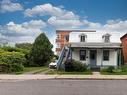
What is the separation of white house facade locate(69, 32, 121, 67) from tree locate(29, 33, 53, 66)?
52.2ft

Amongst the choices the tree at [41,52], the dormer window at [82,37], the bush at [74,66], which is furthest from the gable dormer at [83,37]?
the tree at [41,52]

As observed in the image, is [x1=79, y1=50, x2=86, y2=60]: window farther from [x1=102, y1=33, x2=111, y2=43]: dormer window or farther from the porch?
[x1=102, y1=33, x2=111, y2=43]: dormer window

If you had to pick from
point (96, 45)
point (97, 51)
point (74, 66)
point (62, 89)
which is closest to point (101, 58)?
point (97, 51)

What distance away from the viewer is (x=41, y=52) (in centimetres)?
6316

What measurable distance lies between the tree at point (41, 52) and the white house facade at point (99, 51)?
15.9 m

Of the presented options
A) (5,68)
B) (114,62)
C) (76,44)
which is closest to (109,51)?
(114,62)

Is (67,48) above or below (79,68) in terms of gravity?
above

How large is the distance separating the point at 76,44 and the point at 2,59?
1294 cm

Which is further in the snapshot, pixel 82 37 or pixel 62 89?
pixel 82 37

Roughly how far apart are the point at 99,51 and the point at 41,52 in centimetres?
1908

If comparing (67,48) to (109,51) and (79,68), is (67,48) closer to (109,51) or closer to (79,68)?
(109,51)

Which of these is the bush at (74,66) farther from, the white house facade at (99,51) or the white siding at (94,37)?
the white siding at (94,37)

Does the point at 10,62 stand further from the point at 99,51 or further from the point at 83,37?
the point at 83,37

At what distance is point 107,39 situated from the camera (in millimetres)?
48312
